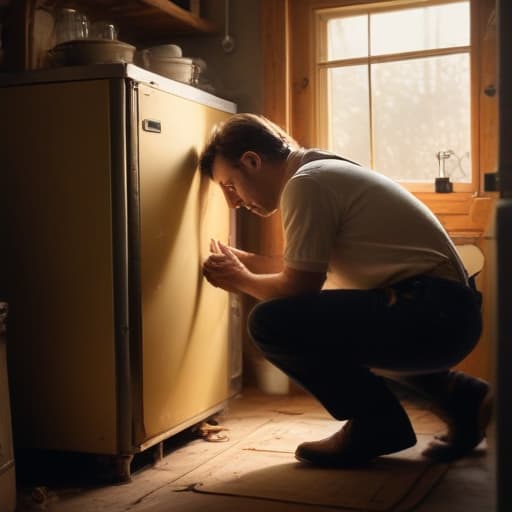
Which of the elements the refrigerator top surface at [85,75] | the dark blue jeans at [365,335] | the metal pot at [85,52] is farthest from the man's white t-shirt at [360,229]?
the metal pot at [85,52]

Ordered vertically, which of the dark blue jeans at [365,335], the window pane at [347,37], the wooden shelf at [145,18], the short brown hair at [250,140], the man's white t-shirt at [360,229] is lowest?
the dark blue jeans at [365,335]

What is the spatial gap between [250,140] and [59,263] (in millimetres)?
537

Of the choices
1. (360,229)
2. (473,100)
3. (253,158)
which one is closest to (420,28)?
(473,100)

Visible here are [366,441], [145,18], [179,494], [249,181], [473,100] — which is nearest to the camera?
[179,494]

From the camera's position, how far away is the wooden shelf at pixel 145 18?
→ 248cm

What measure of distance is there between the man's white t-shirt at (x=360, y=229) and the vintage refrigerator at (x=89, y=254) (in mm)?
353

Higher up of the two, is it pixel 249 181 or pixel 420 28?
pixel 420 28

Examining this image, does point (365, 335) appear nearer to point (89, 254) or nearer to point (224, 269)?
point (224, 269)

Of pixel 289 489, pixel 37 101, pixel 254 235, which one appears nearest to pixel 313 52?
pixel 254 235

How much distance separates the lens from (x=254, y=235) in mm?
2811

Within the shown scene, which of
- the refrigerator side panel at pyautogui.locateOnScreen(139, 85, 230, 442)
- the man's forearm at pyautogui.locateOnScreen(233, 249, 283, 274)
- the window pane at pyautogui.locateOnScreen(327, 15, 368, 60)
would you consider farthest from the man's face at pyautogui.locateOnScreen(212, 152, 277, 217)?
the window pane at pyautogui.locateOnScreen(327, 15, 368, 60)

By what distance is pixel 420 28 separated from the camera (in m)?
2.60

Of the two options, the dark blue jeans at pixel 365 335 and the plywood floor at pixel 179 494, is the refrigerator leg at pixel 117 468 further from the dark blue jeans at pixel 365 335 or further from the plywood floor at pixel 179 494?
the dark blue jeans at pixel 365 335

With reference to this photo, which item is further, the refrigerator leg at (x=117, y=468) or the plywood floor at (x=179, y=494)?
the refrigerator leg at (x=117, y=468)
